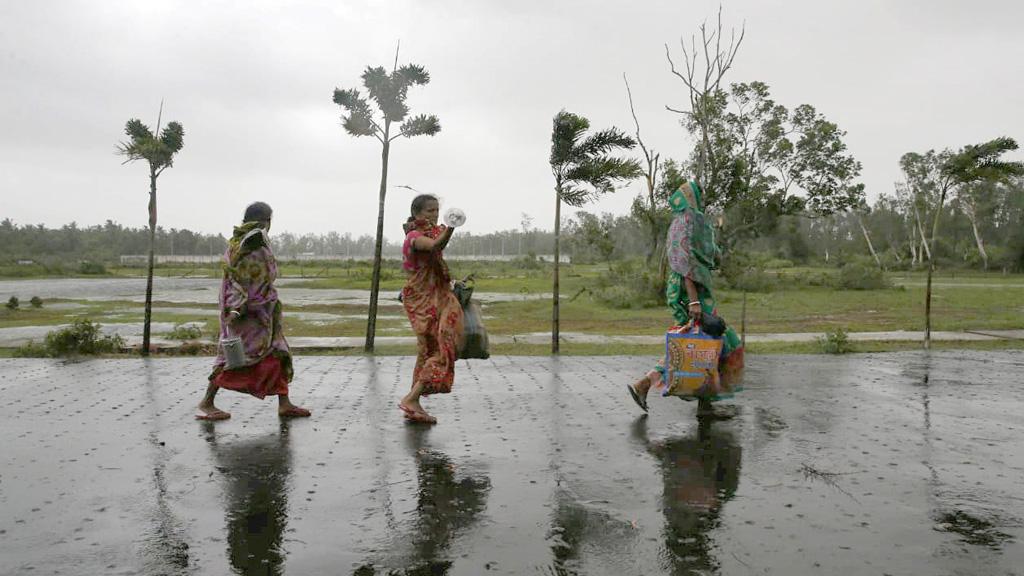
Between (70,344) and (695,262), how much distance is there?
9241 millimetres

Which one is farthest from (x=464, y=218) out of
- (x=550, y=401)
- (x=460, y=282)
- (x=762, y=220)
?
(x=762, y=220)

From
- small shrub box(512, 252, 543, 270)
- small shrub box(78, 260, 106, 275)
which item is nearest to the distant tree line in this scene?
small shrub box(512, 252, 543, 270)

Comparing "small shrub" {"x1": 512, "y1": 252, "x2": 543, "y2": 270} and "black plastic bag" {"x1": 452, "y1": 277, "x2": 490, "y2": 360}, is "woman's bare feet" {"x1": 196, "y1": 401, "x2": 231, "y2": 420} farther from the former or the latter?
"small shrub" {"x1": 512, "y1": 252, "x2": 543, "y2": 270}

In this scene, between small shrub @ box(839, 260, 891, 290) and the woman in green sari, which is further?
small shrub @ box(839, 260, 891, 290)

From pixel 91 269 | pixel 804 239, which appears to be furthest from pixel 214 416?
pixel 804 239

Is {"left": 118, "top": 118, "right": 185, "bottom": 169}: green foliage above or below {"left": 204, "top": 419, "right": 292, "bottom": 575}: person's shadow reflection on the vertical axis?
above

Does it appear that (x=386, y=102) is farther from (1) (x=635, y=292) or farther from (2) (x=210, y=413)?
(1) (x=635, y=292)

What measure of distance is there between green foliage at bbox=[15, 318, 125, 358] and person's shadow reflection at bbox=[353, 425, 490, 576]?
792 centimetres

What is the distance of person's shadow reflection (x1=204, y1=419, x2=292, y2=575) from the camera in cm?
332

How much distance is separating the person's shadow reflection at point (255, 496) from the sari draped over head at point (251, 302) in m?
0.57

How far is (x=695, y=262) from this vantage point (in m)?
6.00

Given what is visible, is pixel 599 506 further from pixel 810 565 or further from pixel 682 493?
pixel 810 565

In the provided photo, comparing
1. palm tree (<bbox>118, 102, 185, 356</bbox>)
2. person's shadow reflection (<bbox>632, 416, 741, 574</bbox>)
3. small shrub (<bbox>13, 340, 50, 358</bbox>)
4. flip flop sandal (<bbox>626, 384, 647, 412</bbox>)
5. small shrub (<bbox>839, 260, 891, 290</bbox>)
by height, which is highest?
palm tree (<bbox>118, 102, 185, 356</bbox>)

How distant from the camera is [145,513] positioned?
387 cm
